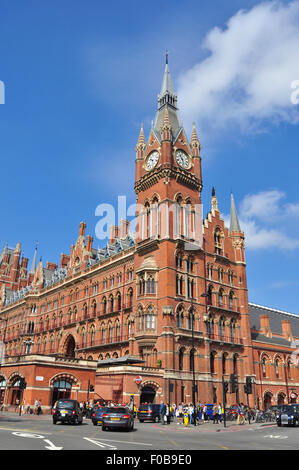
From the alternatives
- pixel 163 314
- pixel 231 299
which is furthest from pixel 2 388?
pixel 231 299

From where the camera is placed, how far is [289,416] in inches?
1214

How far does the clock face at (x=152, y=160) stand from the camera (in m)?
53.9

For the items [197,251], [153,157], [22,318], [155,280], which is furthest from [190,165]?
[22,318]

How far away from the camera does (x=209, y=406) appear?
3881 cm

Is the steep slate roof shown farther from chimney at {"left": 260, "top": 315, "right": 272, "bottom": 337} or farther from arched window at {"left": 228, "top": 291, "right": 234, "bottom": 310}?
arched window at {"left": 228, "top": 291, "right": 234, "bottom": 310}

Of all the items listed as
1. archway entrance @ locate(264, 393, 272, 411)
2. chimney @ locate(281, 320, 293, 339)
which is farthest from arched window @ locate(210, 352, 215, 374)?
chimney @ locate(281, 320, 293, 339)

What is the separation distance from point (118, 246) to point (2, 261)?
202 ft

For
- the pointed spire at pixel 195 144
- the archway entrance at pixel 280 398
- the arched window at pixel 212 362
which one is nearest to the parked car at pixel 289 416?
the arched window at pixel 212 362

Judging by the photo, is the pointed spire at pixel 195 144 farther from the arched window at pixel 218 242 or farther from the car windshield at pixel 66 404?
the car windshield at pixel 66 404

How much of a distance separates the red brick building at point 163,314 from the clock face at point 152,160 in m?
0.18

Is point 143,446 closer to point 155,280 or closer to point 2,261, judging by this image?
point 155,280

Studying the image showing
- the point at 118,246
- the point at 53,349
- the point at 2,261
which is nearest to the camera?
the point at 118,246

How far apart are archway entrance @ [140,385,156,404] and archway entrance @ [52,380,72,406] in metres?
7.96

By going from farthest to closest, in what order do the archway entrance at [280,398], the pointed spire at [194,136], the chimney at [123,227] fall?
the chimney at [123,227] → the archway entrance at [280,398] → the pointed spire at [194,136]
